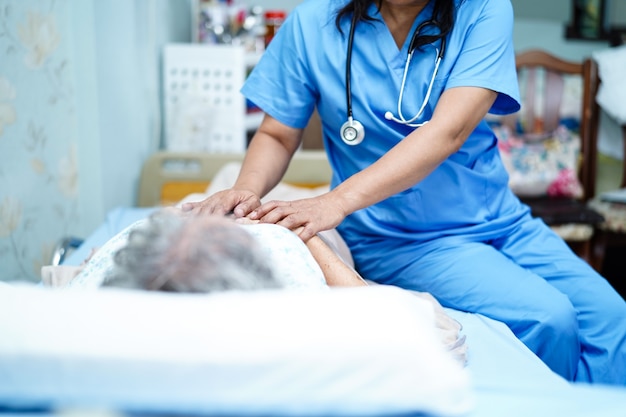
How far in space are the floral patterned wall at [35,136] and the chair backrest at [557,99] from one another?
2.05m

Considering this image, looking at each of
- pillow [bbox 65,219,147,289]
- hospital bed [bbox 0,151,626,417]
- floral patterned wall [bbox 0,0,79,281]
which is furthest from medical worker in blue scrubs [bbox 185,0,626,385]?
floral patterned wall [bbox 0,0,79,281]

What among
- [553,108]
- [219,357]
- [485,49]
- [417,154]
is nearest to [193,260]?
[219,357]

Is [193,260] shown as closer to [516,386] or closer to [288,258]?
[288,258]

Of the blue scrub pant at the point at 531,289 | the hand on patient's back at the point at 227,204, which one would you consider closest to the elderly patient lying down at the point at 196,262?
the hand on patient's back at the point at 227,204

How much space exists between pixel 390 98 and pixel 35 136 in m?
1.10

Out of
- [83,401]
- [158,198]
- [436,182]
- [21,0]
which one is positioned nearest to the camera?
[83,401]

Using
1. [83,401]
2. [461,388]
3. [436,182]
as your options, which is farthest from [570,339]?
[83,401]

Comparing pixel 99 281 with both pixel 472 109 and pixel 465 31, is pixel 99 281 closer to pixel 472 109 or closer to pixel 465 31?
pixel 472 109

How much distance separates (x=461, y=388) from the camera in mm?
740

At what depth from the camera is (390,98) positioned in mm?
1542

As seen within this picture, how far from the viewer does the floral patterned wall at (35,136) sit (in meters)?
1.87

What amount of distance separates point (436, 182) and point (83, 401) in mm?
1044

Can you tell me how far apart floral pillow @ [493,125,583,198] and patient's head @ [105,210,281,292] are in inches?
94.4

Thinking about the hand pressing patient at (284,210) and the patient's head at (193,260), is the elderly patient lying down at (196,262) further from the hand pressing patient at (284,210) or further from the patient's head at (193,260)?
the hand pressing patient at (284,210)
